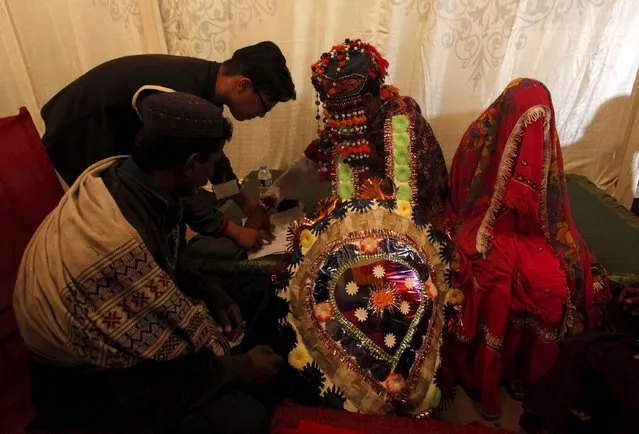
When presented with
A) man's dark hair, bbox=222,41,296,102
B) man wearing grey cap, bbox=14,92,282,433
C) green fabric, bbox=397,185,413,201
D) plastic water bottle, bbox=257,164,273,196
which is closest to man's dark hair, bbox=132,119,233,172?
man wearing grey cap, bbox=14,92,282,433

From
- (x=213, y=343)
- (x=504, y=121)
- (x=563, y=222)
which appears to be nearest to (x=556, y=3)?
(x=504, y=121)

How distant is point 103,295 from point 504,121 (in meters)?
1.34

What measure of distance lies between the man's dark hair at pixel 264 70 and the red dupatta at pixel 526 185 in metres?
0.73

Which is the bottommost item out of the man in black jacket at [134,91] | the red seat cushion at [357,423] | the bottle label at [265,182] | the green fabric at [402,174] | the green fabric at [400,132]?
the red seat cushion at [357,423]

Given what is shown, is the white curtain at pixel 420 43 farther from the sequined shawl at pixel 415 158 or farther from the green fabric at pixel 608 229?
the sequined shawl at pixel 415 158

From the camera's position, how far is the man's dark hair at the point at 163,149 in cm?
102

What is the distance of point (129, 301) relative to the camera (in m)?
0.97

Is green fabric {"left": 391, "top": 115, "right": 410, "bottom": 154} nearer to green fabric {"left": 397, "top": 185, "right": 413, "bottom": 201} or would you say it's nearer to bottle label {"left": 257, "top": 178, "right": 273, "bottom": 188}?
green fabric {"left": 397, "top": 185, "right": 413, "bottom": 201}

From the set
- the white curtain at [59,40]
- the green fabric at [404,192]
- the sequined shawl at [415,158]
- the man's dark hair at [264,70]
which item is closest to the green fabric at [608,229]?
the sequined shawl at [415,158]

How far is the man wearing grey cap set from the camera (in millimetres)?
938

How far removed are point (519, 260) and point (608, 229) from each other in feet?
2.60

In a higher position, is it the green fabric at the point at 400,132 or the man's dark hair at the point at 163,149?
the man's dark hair at the point at 163,149

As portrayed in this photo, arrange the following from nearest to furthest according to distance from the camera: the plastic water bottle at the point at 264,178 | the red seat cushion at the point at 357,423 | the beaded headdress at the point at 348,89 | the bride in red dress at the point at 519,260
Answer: the red seat cushion at the point at 357,423, the bride in red dress at the point at 519,260, the beaded headdress at the point at 348,89, the plastic water bottle at the point at 264,178

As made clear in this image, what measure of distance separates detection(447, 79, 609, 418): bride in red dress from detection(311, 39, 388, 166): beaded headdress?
437 millimetres
